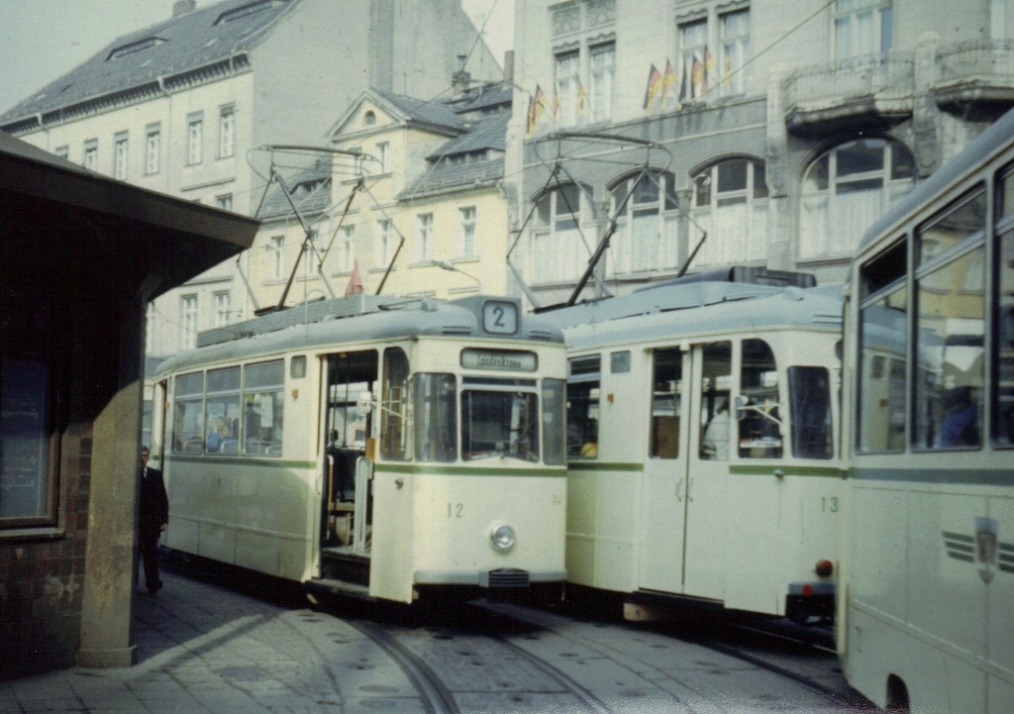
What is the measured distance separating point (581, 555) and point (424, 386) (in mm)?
2588

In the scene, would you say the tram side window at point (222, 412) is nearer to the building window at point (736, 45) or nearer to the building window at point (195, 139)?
the building window at point (736, 45)

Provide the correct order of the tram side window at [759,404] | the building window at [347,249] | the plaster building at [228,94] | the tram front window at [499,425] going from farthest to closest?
the building window at [347,249]
the plaster building at [228,94]
the tram front window at [499,425]
the tram side window at [759,404]

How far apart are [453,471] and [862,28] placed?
1655 cm

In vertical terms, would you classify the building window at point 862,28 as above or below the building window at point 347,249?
above

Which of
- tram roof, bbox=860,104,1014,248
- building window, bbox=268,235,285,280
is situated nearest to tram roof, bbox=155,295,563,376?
tram roof, bbox=860,104,1014,248

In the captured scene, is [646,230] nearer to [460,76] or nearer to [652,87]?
[652,87]

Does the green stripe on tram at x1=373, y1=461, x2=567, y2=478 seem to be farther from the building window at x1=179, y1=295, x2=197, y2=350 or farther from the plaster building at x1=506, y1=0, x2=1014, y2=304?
the building window at x1=179, y1=295, x2=197, y2=350

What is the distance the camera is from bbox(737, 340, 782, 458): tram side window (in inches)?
450

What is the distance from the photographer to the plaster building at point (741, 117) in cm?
2450

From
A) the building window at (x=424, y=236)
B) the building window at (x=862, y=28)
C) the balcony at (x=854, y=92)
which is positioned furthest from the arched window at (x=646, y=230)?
the building window at (x=424, y=236)

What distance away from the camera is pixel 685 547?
1202 cm

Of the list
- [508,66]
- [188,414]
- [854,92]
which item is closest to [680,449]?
[188,414]

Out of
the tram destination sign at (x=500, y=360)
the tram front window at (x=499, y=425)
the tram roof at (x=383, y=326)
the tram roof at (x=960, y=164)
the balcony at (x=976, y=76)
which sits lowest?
the tram front window at (x=499, y=425)

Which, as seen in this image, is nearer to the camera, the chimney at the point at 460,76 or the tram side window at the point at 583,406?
the tram side window at the point at 583,406
